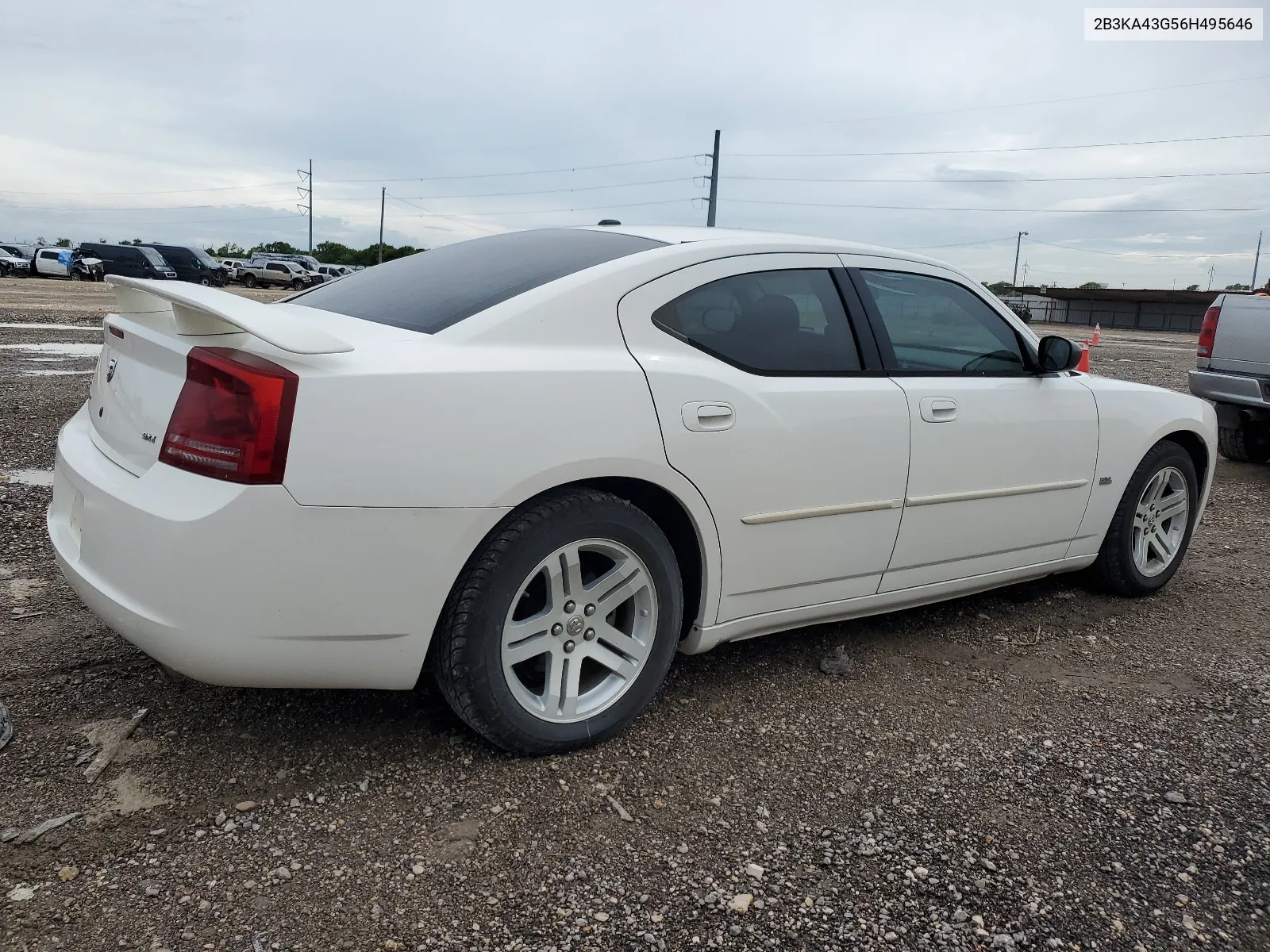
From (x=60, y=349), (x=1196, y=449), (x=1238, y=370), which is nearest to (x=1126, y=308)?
(x=1238, y=370)

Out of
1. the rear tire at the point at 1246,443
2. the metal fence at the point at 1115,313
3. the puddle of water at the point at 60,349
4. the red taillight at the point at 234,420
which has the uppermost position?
the metal fence at the point at 1115,313

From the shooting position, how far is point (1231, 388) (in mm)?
8047

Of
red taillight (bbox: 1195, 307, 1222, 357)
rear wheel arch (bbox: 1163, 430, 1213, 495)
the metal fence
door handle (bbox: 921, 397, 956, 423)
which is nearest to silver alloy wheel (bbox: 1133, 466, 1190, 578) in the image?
rear wheel arch (bbox: 1163, 430, 1213, 495)

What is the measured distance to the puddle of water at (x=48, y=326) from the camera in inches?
582

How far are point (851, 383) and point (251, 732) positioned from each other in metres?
2.13

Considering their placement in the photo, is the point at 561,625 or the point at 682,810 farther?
the point at 561,625

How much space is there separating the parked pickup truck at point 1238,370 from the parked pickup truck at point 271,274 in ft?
140

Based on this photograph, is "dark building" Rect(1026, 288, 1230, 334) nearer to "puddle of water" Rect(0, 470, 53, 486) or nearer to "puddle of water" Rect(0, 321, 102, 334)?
"puddle of water" Rect(0, 321, 102, 334)

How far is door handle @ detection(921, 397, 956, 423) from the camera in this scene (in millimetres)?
3436

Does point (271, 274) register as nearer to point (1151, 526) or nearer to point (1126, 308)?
point (1151, 526)

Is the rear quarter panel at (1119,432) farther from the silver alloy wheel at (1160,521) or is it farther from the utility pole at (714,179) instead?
the utility pole at (714,179)

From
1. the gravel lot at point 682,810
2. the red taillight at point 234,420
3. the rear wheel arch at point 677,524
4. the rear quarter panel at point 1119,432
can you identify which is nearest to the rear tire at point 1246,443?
the rear quarter panel at point 1119,432

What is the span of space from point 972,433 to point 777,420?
0.95 m

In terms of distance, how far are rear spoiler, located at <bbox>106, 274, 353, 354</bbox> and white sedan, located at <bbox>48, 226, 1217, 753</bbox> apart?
1cm
